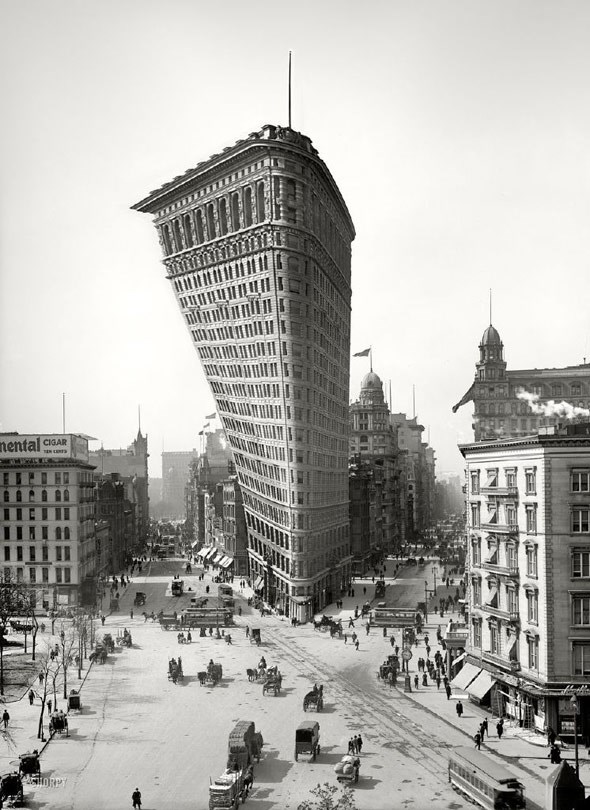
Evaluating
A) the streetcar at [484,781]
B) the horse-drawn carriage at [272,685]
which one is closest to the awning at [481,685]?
the horse-drawn carriage at [272,685]

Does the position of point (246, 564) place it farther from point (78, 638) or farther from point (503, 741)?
point (503, 741)

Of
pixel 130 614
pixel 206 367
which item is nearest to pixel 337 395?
pixel 206 367

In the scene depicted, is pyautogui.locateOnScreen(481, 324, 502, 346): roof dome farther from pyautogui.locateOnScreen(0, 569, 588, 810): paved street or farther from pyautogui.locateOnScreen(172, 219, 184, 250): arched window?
pyautogui.locateOnScreen(0, 569, 588, 810): paved street

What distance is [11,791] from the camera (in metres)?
40.8

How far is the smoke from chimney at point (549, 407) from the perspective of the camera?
160 meters

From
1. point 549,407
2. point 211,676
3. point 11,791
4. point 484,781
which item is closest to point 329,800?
point 484,781

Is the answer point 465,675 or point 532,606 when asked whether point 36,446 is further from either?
point 532,606

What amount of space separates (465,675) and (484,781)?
2214 centimetres

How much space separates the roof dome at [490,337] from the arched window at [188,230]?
226 feet

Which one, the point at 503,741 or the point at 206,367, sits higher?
the point at 206,367

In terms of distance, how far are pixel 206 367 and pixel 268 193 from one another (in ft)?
117

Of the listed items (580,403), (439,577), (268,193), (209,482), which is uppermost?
(268,193)

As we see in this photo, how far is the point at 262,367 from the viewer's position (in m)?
114

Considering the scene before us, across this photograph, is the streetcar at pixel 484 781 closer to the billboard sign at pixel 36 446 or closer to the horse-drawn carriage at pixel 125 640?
the horse-drawn carriage at pixel 125 640
